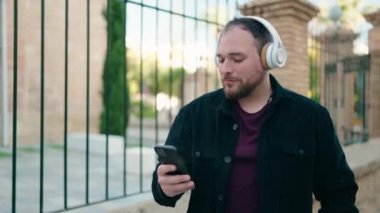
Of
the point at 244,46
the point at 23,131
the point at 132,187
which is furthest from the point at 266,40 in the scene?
the point at 23,131

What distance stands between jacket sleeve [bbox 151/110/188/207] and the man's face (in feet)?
0.88

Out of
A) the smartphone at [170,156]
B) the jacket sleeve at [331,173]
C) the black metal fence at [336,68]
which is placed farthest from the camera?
the black metal fence at [336,68]

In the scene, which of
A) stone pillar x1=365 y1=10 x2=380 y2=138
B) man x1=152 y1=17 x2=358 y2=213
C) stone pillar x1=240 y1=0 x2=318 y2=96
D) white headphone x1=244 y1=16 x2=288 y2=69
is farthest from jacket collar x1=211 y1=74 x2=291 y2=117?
stone pillar x1=365 y1=10 x2=380 y2=138

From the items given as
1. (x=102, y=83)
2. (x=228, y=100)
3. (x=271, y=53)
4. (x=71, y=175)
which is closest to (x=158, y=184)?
(x=228, y=100)

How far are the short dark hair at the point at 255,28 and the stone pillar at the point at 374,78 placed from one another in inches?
244

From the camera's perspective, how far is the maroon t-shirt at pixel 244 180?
5.92 ft

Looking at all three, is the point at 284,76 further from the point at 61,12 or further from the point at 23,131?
the point at 61,12

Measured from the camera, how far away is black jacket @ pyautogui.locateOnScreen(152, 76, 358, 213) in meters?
1.81

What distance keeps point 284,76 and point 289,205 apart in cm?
341

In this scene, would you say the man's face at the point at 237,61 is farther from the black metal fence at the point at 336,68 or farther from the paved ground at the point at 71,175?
the black metal fence at the point at 336,68

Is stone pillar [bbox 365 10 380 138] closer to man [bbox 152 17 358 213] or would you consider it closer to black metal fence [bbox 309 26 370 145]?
black metal fence [bbox 309 26 370 145]

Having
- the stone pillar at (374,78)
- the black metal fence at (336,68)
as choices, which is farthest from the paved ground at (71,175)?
the stone pillar at (374,78)

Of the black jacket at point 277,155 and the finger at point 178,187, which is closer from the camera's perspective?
the finger at point 178,187

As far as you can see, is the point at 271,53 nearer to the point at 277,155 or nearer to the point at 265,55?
the point at 265,55
